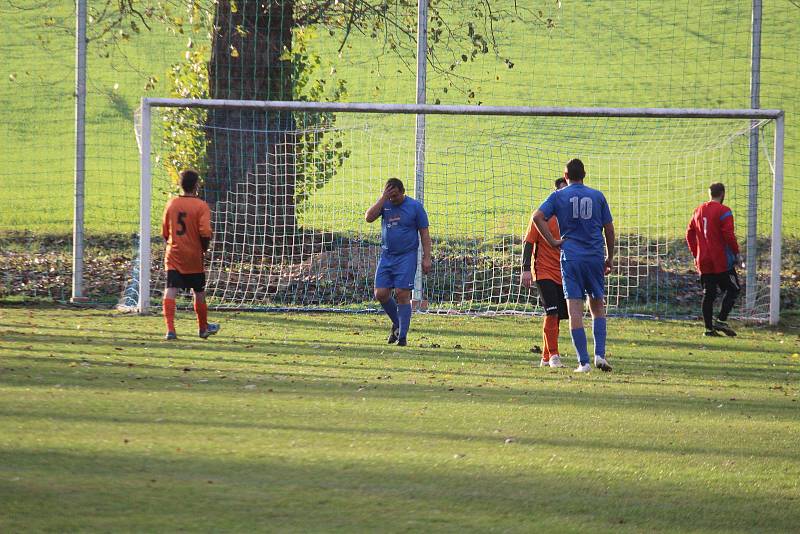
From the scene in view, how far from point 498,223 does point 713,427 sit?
12128 millimetres

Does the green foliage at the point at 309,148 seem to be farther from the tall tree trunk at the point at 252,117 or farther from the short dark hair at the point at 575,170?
the short dark hair at the point at 575,170

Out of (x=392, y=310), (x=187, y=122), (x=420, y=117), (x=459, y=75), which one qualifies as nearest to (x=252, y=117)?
(x=187, y=122)

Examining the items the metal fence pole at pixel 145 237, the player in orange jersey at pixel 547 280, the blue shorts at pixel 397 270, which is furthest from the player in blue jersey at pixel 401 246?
the metal fence pole at pixel 145 237

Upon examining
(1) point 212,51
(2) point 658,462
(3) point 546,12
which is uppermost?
(3) point 546,12

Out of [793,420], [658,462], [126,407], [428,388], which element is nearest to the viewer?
[658,462]

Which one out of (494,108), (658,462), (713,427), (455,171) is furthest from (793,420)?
(455,171)

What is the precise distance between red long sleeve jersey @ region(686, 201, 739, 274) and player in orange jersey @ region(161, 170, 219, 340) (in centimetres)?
593

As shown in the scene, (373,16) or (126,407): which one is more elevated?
(373,16)

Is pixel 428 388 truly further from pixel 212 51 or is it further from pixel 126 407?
pixel 212 51

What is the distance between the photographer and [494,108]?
15742 millimetres

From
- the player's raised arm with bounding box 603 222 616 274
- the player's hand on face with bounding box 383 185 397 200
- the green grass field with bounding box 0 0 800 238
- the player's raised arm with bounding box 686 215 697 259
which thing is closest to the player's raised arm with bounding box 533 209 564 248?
the player's raised arm with bounding box 603 222 616 274

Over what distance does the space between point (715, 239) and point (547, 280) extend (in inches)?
144

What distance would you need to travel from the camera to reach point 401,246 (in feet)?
41.7

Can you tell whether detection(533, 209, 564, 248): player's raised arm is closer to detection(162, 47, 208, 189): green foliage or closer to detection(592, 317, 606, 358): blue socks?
detection(592, 317, 606, 358): blue socks
